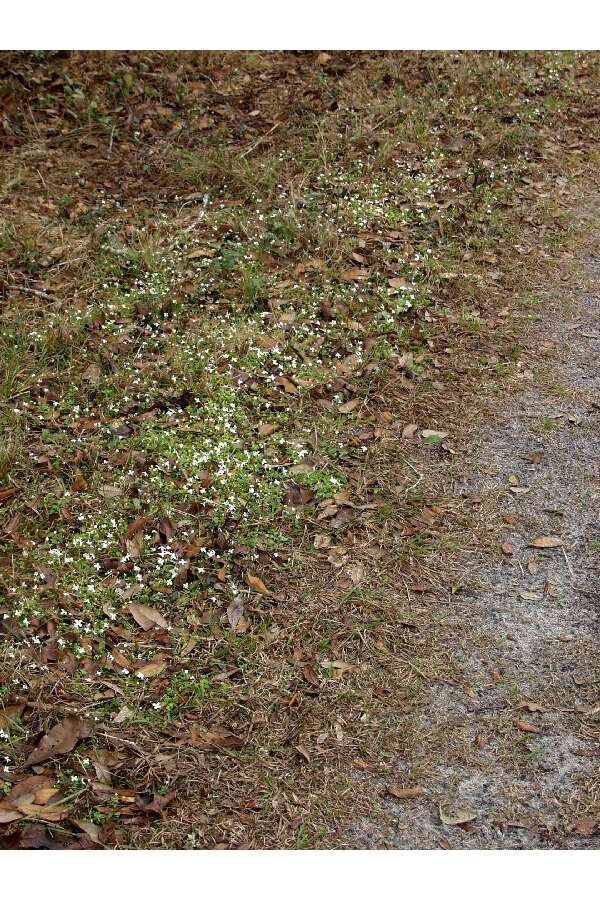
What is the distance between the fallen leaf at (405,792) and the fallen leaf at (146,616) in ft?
3.82

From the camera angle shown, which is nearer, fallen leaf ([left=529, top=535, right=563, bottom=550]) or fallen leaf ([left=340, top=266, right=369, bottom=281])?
fallen leaf ([left=529, top=535, right=563, bottom=550])

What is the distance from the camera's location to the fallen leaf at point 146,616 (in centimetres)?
342

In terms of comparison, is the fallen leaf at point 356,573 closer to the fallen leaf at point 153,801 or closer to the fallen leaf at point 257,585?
the fallen leaf at point 257,585

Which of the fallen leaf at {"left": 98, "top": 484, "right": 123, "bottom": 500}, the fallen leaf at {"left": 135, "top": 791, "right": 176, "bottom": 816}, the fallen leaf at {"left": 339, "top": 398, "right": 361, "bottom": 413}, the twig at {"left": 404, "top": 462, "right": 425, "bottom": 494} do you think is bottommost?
the fallen leaf at {"left": 135, "top": 791, "right": 176, "bottom": 816}

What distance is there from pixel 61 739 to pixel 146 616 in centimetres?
62

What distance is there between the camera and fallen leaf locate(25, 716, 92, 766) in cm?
297

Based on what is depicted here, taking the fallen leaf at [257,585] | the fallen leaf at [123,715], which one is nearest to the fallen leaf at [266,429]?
the fallen leaf at [257,585]

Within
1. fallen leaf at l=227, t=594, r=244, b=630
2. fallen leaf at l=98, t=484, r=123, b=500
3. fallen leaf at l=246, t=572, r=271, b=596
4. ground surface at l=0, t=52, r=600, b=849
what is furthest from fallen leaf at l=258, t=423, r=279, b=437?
fallen leaf at l=227, t=594, r=244, b=630

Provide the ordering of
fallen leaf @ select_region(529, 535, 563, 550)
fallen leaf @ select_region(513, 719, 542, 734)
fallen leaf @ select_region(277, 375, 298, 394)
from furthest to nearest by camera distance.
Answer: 1. fallen leaf @ select_region(277, 375, 298, 394)
2. fallen leaf @ select_region(529, 535, 563, 550)
3. fallen leaf @ select_region(513, 719, 542, 734)

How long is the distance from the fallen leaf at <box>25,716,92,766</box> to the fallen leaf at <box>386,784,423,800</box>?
3.94 ft

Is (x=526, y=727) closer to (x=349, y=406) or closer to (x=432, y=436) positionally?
(x=432, y=436)

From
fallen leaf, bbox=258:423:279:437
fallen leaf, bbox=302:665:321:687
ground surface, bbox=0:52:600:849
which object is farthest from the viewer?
fallen leaf, bbox=258:423:279:437

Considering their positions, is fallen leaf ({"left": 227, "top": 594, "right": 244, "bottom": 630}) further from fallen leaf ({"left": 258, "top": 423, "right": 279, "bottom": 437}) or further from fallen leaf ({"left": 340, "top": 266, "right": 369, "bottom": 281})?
fallen leaf ({"left": 340, "top": 266, "right": 369, "bottom": 281})

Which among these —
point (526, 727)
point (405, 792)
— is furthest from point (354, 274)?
point (405, 792)
